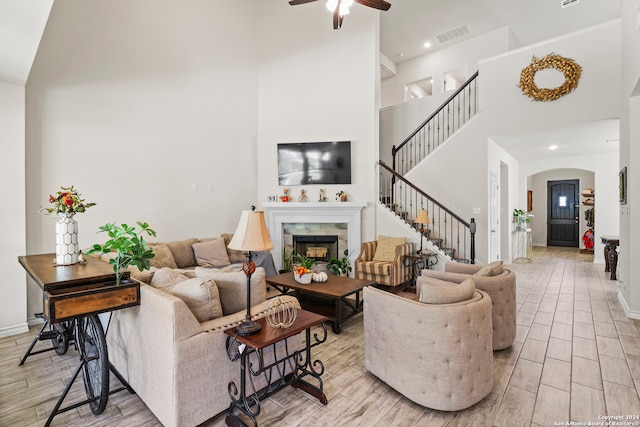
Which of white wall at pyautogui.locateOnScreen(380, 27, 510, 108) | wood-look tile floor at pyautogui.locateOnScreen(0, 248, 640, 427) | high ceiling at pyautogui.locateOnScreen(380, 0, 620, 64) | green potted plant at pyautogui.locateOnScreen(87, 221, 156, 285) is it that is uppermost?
high ceiling at pyautogui.locateOnScreen(380, 0, 620, 64)

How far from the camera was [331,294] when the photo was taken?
346 cm

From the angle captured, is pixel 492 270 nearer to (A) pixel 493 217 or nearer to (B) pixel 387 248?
(B) pixel 387 248

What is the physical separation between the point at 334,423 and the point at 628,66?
5.44 m

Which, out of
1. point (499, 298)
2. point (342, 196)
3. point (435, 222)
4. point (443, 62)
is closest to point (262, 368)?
point (499, 298)

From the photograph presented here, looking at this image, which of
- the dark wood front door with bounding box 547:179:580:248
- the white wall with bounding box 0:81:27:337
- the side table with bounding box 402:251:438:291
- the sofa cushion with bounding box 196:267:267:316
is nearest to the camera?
the sofa cushion with bounding box 196:267:267:316

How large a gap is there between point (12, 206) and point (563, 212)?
44.5ft

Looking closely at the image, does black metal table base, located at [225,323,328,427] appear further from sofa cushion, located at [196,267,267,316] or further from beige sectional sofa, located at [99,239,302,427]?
sofa cushion, located at [196,267,267,316]

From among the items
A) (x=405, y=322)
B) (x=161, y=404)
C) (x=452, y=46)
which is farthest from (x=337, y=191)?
(x=452, y=46)

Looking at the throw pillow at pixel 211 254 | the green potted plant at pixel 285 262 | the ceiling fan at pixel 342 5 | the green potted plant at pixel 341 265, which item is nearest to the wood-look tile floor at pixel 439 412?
the green potted plant at pixel 341 265

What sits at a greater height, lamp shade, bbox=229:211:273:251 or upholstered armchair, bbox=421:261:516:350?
lamp shade, bbox=229:211:273:251

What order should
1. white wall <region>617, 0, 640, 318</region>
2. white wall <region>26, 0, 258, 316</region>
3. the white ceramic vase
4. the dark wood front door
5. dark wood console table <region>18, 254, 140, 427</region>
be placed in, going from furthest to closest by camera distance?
the dark wood front door < white wall <region>26, 0, 258, 316</region> < white wall <region>617, 0, 640, 318</region> < the white ceramic vase < dark wood console table <region>18, 254, 140, 427</region>

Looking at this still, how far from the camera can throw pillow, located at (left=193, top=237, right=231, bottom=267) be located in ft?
16.5

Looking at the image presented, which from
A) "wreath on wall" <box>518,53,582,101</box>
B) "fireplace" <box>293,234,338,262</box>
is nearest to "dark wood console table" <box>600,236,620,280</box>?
"wreath on wall" <box>518,53,582,101</box>

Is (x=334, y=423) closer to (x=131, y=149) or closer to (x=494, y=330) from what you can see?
(x=494, y=330)
